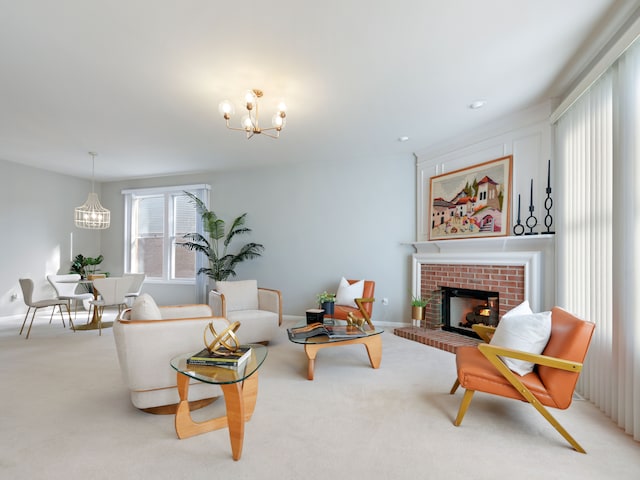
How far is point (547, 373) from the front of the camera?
6.81 feet

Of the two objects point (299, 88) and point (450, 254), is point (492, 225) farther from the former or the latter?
point (299, 88)

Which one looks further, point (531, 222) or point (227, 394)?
point (531, 222)

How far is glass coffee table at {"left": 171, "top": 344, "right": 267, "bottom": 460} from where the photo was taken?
72.8 inches

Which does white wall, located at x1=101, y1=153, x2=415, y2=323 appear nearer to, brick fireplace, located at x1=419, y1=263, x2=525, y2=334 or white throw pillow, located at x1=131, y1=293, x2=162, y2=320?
brick fireplace, located at x1=419, y1=263, x2=525, y2=334

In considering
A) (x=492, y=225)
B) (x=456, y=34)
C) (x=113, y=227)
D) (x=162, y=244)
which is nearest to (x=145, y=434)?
(x=456, y=34)

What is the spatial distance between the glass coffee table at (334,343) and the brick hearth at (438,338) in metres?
1.06

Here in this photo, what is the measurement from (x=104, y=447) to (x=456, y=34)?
3638 mm

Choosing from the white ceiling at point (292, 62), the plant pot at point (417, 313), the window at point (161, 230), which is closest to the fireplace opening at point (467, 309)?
the plant pot at point (417, 313)

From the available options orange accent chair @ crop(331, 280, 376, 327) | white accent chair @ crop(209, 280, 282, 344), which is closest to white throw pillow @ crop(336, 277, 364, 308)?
orange accent chair @ crop(331, 280, 376, 327)

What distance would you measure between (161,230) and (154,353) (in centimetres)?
530

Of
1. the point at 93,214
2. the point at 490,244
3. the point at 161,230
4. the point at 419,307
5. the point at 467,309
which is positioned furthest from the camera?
the point at 161,230

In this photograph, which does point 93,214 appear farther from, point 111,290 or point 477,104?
point 477,104

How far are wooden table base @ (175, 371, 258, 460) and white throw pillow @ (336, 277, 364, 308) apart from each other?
8.81ft

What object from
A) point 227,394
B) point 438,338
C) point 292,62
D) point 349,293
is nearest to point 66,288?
point 349,293
